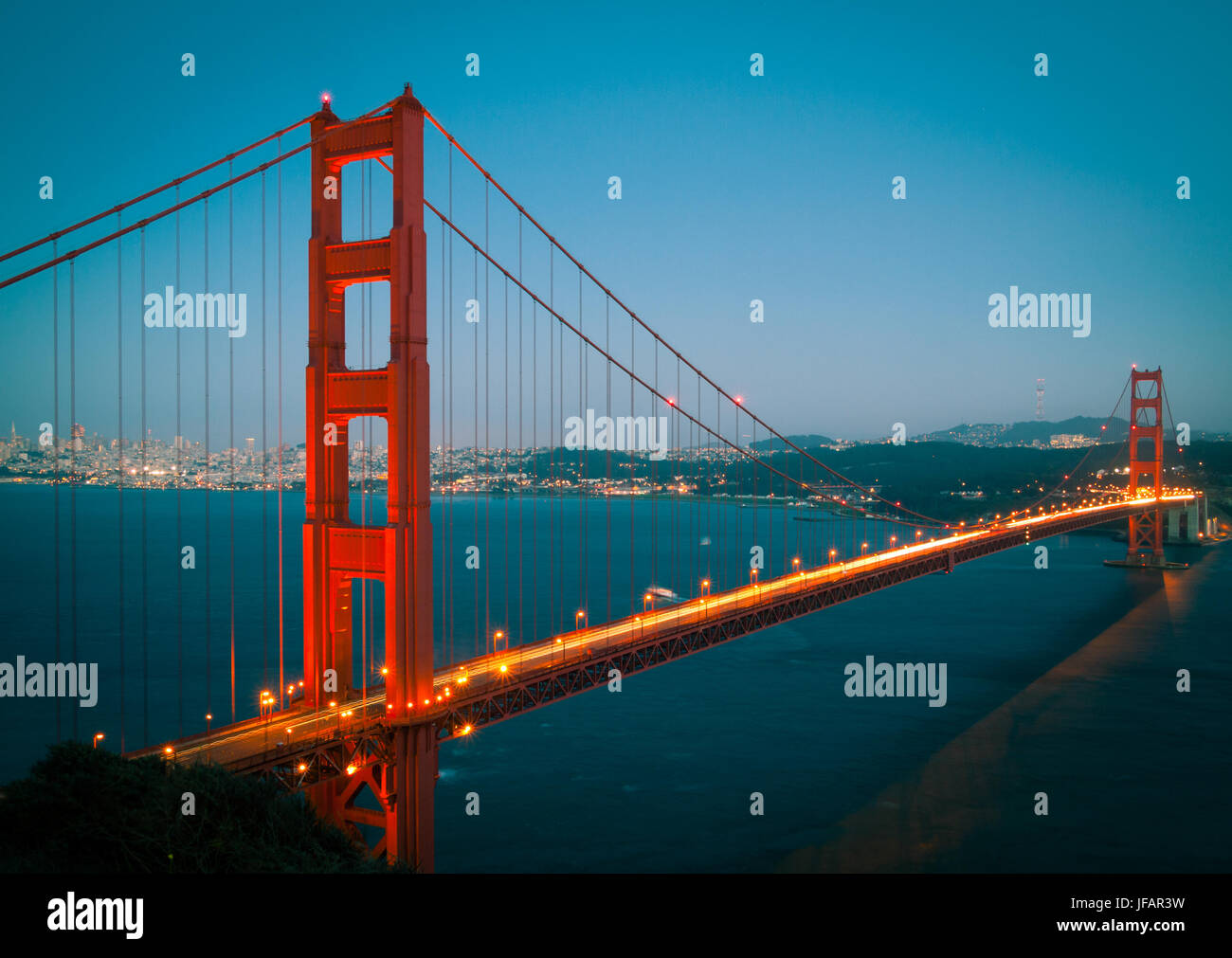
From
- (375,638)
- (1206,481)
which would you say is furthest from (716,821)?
(1206,481)

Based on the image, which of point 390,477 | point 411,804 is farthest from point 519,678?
point 390,477

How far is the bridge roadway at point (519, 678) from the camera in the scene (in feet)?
42.9

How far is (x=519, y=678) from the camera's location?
55.2ft

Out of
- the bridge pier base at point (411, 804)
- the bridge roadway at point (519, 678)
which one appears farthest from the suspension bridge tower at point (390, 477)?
the bridge roadway at point (519, 678)

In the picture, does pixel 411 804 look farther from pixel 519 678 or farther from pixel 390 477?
pixel 390 477

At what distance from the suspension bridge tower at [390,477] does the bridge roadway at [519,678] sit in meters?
0.56

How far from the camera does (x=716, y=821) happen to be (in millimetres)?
21438

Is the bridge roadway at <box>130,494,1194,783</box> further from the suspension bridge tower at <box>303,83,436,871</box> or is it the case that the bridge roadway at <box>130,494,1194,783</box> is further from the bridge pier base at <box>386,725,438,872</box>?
the suspension bridge tower at <box>303,83,436,871</box>

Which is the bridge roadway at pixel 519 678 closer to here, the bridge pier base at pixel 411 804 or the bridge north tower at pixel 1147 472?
the bridge pier base at pixel 411 804

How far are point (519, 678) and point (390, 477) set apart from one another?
4981 mm

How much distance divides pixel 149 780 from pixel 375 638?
34.5 m

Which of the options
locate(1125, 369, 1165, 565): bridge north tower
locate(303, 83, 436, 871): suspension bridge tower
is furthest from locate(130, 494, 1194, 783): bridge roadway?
locate(1125, 369, 1165, 565): bridge north tower
